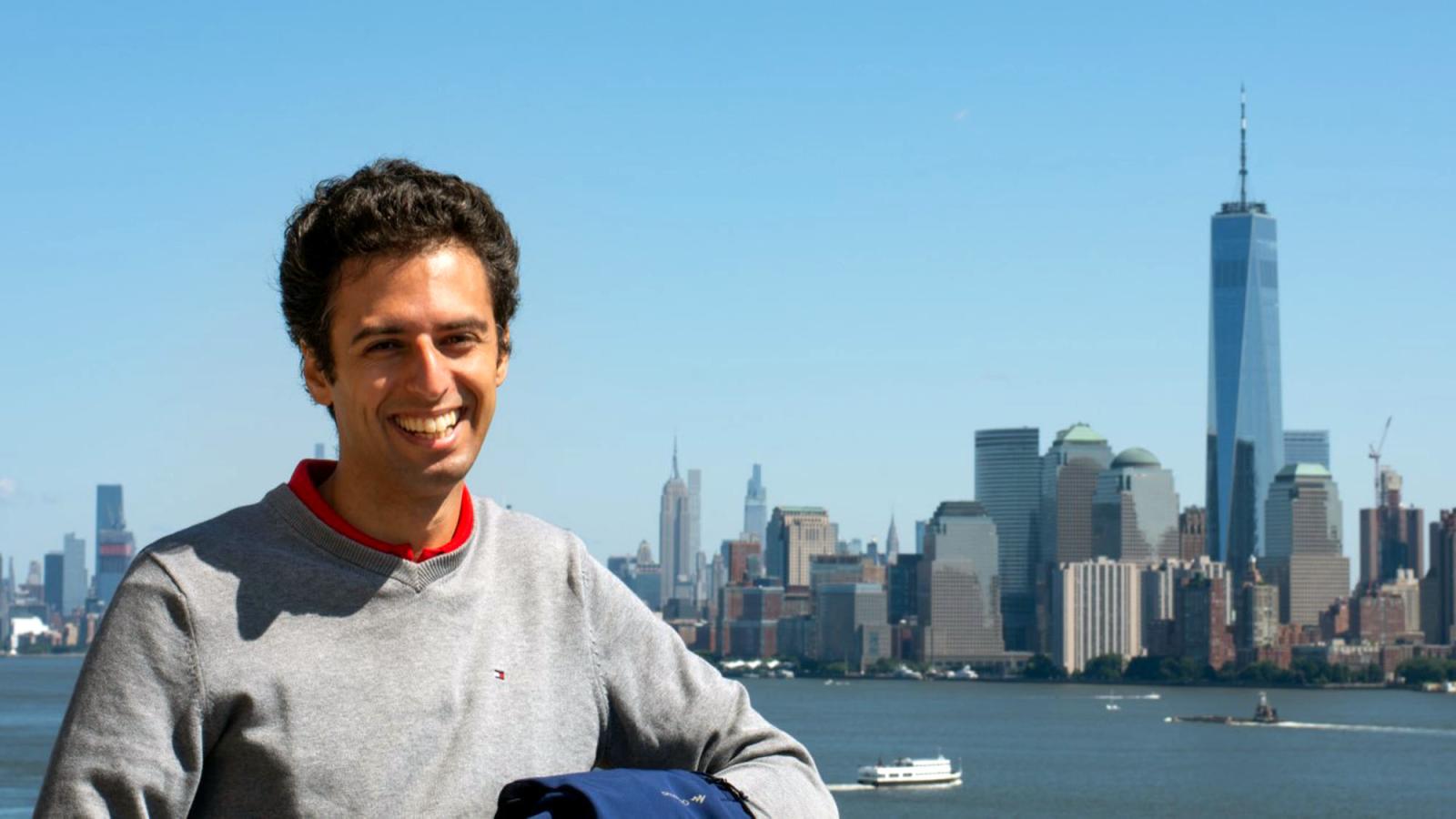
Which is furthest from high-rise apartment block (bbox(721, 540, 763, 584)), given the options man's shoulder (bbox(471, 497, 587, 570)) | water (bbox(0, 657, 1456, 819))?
man's shoulder (bbox(471, 497, 587, 570))

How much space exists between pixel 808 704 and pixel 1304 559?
200 feet

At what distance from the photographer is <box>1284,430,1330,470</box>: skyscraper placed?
623ft

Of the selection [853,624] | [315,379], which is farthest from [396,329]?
[853,624]

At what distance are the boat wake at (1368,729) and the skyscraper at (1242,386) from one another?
81.5 metres

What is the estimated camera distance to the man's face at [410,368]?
5.18 feet

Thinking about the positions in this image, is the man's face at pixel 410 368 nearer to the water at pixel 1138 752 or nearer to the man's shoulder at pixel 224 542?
the man's shoulder at pixel 224 542

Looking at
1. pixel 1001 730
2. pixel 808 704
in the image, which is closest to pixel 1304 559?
pixel 808 704

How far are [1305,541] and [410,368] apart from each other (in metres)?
159

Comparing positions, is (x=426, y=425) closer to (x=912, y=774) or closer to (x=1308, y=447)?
(x=912, y=774)

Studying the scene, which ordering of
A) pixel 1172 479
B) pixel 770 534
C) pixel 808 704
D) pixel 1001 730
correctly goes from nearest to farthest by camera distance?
pixel 1001 730 → pixel 808 704 → pixel 1172 479 → pixel 770 534

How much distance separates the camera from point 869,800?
4700 cm

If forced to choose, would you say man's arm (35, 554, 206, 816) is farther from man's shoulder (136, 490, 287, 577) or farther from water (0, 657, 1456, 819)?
water (0, 657, 1456, 819)

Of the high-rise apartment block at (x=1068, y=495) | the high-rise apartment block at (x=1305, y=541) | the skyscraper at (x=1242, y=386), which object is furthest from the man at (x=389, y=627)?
the skyscraper at (x=1242, y=386)

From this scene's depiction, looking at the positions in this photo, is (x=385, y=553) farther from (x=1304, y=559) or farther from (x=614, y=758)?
(x=1304, y=559)
